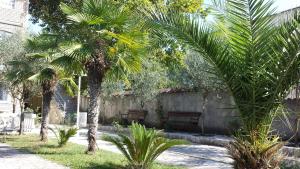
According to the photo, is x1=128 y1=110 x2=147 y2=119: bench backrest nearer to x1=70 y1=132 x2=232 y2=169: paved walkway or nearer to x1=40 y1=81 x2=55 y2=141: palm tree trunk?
x1=70 y1=132 x2=232 y2=169: paved walkway

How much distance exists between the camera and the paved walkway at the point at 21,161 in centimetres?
1023

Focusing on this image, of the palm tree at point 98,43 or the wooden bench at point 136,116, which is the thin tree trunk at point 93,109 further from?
the wooden bench at point 136,116

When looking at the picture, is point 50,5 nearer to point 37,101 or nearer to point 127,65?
point 127,65

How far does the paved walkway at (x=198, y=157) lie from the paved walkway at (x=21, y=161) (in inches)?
137

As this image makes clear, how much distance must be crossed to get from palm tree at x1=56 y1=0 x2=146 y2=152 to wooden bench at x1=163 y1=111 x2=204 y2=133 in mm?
8508

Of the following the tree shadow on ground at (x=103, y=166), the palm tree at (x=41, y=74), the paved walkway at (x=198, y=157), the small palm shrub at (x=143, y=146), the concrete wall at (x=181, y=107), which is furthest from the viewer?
the concrete wall at (x=181, y=107)

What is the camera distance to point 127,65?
12766 millimetres

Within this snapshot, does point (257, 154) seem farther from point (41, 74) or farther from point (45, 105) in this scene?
point (45, 105)

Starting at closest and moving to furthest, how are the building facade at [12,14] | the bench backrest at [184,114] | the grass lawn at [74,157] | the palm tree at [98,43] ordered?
the grass lawn at [74,157] < the palm tree at [98,43] < the bench backrest at [184,114] < the building facade at [12,14]

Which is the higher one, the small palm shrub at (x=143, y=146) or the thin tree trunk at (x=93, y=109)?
the thin tree trunk at (x=93, y=109)

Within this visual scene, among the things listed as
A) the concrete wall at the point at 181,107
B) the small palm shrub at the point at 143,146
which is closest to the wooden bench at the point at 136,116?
the concrete wall at the point at 181,107

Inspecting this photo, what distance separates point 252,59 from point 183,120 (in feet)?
54.1

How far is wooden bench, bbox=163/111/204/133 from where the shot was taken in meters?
21.6

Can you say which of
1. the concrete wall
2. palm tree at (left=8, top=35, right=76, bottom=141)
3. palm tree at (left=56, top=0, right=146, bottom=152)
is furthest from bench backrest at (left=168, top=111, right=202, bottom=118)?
palm tree at (left=56, top=0, right=146, bottom=152)
